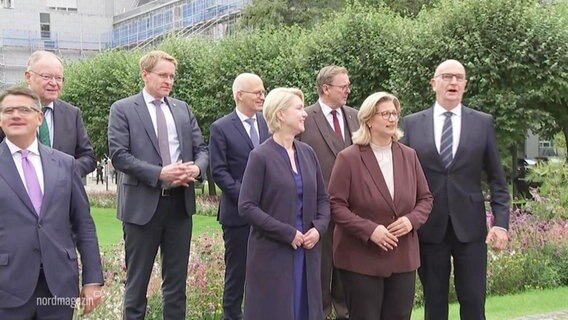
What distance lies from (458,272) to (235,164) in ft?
7.02

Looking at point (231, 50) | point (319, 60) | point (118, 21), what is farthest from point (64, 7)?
point (319, 60)

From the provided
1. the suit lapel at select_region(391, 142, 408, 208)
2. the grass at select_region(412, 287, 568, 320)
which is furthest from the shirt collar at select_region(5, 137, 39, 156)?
the grass at select_region(412, 287, 568, 320)

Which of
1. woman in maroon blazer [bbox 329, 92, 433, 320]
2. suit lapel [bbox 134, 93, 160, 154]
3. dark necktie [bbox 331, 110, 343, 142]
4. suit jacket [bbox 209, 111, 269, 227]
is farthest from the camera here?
dark necktie [bbox 331, 110, 343, 142]

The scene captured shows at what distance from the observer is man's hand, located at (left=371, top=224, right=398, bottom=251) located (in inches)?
199

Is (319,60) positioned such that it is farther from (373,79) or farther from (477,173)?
(477,173)

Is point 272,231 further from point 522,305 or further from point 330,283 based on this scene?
point 522,305

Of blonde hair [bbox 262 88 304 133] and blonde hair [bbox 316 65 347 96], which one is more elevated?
blonde hair [bbox 316 65 347 96]

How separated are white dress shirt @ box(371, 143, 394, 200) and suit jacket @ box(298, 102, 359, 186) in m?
1.10

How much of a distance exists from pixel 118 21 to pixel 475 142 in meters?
58.8

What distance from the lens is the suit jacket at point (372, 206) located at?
516 centimetres

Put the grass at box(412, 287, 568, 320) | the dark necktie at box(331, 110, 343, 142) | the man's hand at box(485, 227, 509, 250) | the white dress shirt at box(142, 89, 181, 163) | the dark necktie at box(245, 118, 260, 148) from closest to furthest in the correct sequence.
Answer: the man's hand at box(485, 227, 509, 250) < the white dress shirt at box(142, 89, 181, 163) < the dark necktie at box(245, 118, 260, 148) < the dark necktie at box(331, 110, 343, 142) < the grass at box(412, 287, 568, 320)

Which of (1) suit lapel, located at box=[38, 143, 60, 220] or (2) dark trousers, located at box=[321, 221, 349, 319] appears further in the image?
(2) dark trousers, located at box=[321, 221, 349, 319]

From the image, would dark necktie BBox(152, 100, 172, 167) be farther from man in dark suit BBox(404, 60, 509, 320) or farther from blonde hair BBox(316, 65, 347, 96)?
man in dark suit BBox(404, 60, 509, 320)

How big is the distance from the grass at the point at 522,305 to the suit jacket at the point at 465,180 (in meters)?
2.23
